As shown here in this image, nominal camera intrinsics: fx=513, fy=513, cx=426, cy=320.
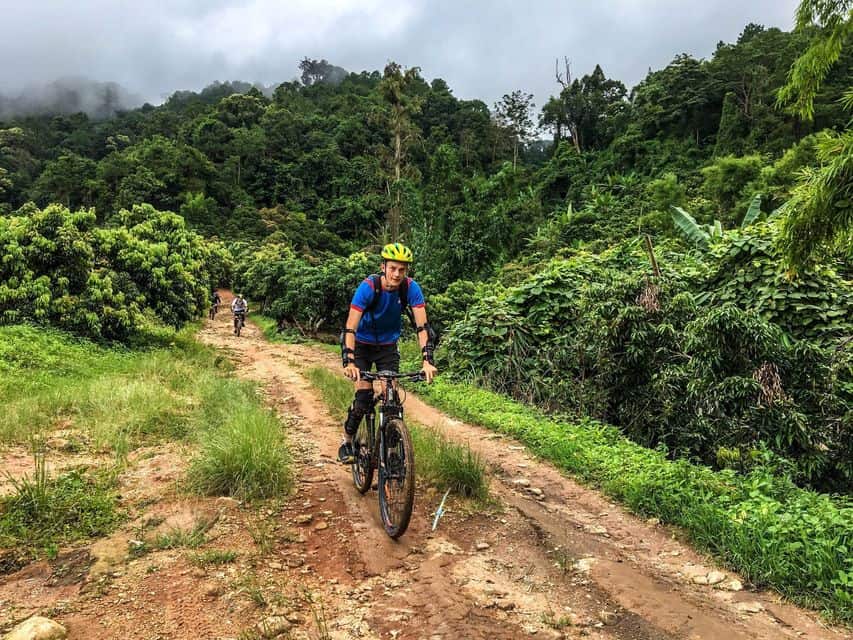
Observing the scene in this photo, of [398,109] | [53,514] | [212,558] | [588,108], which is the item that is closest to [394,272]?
[212,558]

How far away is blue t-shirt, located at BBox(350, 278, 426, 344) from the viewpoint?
4.47 meters

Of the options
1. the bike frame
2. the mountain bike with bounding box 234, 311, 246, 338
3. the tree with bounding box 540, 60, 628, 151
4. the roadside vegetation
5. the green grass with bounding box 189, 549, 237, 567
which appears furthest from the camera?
the tree with bounding box 540, 60, 628, 151

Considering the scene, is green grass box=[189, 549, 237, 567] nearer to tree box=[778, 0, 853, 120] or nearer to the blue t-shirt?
the blue t-shirt

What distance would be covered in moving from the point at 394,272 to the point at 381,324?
542mm

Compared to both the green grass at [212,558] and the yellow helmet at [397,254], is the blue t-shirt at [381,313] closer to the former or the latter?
the yellow helmet at [397,254]

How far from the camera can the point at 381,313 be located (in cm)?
459

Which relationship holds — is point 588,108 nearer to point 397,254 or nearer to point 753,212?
point 753,212

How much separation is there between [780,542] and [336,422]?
5584 millimetres

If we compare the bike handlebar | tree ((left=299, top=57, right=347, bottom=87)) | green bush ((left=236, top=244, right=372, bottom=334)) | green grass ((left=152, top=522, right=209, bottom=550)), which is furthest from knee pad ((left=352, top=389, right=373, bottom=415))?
tree ((left=299, top=57, right=347, bottom=87))

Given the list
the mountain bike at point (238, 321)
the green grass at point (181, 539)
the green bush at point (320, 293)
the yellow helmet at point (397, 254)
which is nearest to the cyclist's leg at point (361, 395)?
the yellow helmet at point (397, 254)

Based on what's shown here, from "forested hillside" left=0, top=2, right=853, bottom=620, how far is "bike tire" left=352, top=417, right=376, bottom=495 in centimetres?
286

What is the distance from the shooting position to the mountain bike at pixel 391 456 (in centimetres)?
380

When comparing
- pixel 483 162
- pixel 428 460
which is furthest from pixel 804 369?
pixel 483 162

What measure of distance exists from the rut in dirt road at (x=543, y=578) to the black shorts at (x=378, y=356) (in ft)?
3.99
